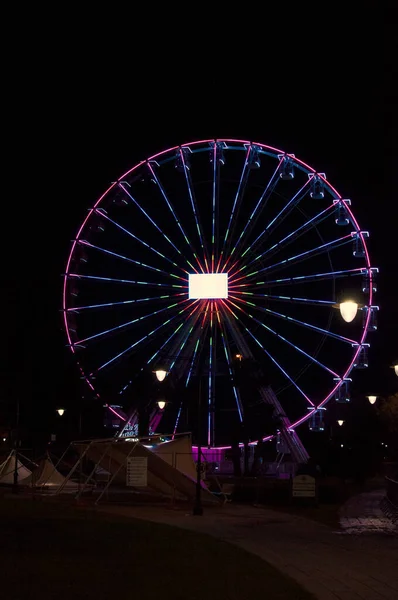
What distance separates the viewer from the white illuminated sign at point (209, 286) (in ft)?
125

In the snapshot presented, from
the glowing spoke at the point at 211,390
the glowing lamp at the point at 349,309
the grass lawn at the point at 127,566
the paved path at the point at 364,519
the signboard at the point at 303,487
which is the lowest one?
the grass lawn at the point at 127,566

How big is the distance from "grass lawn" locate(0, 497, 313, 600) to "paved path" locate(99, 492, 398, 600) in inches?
19.3

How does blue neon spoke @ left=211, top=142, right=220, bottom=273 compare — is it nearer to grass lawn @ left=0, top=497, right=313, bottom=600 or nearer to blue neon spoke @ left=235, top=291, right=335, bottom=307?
blue neon spoke @ left=235, top=291, right=335, bottom=307

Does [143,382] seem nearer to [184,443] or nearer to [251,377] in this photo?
[251,377]

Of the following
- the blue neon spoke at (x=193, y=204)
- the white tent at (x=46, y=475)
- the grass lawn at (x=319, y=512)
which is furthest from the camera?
the blue neon spoke at (x=193, y=204)

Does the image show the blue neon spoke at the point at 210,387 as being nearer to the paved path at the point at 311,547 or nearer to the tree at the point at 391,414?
the tree at the point at 391,414

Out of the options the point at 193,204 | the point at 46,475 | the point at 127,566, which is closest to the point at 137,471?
the point at 46,475

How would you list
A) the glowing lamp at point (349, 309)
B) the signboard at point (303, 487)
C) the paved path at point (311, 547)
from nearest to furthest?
the paved path at point (311, 547) < the glowing lamp at point (349, 309) < the signboard at point (303, 487)

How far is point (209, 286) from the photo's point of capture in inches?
1503

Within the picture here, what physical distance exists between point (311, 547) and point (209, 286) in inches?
873

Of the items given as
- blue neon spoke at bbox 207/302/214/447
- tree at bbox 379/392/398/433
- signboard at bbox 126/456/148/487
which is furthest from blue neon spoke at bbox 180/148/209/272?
signboard at bbox 126/456/148/487

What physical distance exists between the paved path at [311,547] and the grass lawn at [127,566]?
49 cm

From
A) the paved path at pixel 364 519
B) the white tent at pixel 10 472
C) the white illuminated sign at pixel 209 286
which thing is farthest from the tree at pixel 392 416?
the white tent at pixel 10 472

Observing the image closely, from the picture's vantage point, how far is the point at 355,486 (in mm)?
47906
